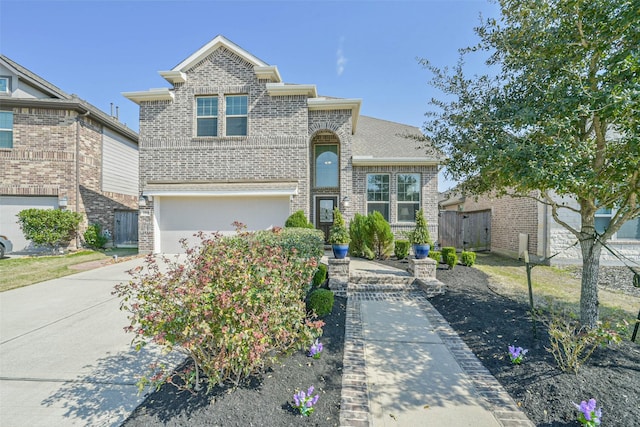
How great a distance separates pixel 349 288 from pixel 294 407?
165 inches

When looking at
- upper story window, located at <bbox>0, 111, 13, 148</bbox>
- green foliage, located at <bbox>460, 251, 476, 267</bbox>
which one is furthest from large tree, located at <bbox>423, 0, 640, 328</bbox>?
upper story window, located at <bbox>0, 111, 13, 148</bbox>

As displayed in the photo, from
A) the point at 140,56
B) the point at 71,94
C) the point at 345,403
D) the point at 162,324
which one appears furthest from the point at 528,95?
the point at 71,94

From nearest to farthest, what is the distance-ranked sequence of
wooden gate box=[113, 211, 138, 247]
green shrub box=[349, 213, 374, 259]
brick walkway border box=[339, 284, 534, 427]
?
brick walkway border box=[339, 284, 534, 427]
green shrub box=[349, 213, 374, 259]
wooden gate box=[113, 211, 138, 247]

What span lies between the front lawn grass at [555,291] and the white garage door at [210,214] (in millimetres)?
7452

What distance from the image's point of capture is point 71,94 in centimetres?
1544

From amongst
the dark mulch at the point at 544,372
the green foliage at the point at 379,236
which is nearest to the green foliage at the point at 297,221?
the green foliage at the point at 379,236

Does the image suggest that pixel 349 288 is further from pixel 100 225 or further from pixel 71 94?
pixel 71 94

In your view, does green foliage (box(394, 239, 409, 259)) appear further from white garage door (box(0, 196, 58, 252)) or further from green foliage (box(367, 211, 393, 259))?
white garage door (box(0, 196, 58, 252))

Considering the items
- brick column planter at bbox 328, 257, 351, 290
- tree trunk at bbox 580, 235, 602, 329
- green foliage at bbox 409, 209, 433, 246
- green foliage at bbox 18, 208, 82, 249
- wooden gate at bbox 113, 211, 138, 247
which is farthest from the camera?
wooden gate at bbox 113, 211, 138, 247

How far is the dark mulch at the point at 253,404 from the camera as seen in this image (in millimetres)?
2283

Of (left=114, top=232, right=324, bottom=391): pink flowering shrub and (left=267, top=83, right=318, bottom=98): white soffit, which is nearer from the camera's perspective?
(left=114, top=232, right=324, bottom=391): pink flowering shrub

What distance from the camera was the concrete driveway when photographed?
2572 millimetres

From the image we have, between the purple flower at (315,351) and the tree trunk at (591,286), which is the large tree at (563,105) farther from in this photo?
the purple flower at (315,351)

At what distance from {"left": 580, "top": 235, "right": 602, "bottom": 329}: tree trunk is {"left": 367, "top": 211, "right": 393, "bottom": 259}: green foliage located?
18.7 feet
